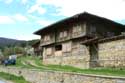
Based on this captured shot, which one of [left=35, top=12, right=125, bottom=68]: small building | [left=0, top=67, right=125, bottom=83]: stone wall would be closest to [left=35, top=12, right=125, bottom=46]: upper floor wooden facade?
[left=35, top=12, right=125, bottom=68]: small building

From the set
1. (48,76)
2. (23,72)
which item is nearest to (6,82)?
(23,72)

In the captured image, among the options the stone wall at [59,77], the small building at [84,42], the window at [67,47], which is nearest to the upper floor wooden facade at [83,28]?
the small building at [84,42]

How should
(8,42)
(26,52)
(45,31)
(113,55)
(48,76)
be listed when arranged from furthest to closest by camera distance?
(8,42)
(26,52)
(45,31)
(113,55)
(48,76)

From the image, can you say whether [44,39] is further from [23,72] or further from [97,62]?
[97,62]

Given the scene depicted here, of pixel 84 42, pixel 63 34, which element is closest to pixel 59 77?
pixel 84 42

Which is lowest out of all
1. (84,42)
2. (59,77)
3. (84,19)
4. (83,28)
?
(59,77)

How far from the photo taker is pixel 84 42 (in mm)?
36312

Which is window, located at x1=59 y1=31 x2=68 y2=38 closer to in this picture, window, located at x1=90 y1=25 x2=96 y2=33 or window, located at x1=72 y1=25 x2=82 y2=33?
window, located at x1=72 y1=25 x2=82 y2=33

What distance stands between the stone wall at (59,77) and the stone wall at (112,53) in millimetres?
6937

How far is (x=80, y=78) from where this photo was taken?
22078 mm

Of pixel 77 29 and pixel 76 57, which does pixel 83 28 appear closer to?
pixel 77 29

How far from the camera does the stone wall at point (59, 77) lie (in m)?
18.7

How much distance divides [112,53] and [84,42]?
609cm

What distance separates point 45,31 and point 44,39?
185 cm
